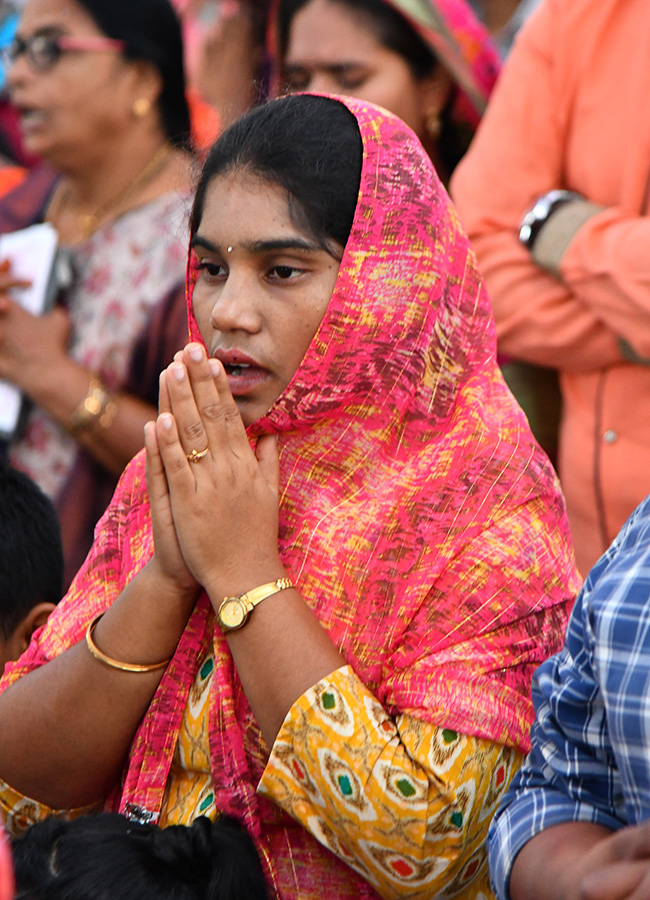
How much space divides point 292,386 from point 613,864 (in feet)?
3.32

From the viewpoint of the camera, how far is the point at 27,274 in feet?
12.1

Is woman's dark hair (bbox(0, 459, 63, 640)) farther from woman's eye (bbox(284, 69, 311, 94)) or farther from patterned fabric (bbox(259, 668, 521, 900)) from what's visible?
woman's eye (bbox(284, 69, 311, 94))

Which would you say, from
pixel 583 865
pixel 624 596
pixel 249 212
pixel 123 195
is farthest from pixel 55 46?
pixel 583 865

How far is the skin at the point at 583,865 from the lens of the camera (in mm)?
1318

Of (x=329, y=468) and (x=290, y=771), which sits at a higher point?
(x=329, y=468)

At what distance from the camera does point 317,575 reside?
6.67 ft

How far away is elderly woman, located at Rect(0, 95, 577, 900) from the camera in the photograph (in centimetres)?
186

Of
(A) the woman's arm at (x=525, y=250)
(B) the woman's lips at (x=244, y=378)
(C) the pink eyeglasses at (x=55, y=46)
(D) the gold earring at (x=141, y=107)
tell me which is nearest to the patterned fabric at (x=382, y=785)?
(B) the woman's lips at (x=244, y=378)

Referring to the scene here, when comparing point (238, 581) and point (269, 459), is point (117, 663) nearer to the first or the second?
point (238, 581)

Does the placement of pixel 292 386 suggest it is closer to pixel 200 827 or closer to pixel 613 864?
pixel 200 827

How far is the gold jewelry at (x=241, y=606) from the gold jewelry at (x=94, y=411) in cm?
164

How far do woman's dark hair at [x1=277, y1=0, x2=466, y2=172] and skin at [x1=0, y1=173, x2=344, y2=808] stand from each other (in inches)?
68.5

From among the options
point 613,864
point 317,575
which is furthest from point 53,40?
point 613,864

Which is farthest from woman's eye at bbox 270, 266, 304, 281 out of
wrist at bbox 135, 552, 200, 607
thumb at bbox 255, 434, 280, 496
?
wrist at bbox 135, 552, 200, 607
